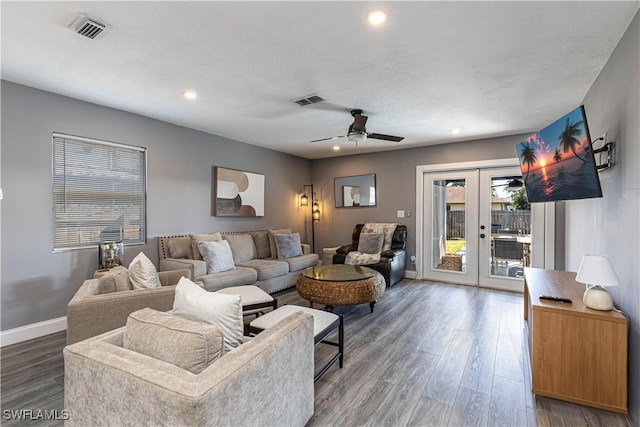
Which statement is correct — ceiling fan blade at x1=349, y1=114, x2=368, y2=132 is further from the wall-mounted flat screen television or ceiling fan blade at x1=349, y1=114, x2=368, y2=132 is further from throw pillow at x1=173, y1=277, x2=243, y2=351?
throw pillow at x1=173, y1=277, x2=243, y2=351

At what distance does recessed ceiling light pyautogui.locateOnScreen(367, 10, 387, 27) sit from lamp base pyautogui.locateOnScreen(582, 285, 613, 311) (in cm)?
230

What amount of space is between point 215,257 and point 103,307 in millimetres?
1789

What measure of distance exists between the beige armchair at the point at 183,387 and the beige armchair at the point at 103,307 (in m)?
0.89

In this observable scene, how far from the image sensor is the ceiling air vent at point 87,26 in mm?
1898

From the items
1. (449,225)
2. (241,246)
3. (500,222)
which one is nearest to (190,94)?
(241,246)

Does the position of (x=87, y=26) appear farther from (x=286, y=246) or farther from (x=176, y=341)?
(x=286, y=246)

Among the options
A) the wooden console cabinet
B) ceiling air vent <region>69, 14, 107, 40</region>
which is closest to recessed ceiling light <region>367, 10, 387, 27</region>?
ceiling air vent <region>69, 14, 107, 40</region>

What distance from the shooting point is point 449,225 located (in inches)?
211

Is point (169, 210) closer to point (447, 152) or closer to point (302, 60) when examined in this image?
point (302, 60)

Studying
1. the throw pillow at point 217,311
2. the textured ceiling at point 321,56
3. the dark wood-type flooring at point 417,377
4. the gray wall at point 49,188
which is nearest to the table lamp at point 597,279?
the dark wood-type flooring at point 417,377

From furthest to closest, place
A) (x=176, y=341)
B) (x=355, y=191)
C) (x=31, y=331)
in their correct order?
(x=355, y=191) → (x=31, y=331) → (x=176, y=341)

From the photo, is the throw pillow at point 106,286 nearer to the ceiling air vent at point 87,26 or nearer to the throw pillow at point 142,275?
the throw pillow at point 142,275

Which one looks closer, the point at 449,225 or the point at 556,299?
the point at 556,299

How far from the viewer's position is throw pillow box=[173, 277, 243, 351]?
1506 millimetres
